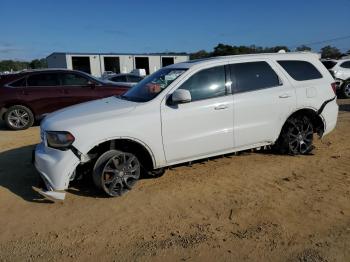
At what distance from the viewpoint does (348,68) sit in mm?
16078

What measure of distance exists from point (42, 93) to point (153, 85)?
6.21 m

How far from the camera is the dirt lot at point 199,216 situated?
3.88 meters

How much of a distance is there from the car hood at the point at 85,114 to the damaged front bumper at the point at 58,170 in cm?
34

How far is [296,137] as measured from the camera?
665 centimetres

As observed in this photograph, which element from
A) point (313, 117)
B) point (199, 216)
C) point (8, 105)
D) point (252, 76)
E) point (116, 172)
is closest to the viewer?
point (199, 216)

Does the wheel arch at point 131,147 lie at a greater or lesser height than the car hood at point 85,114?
lesser

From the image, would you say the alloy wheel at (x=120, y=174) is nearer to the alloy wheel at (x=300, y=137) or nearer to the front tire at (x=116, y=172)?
the front tire at (x=116, y=172)

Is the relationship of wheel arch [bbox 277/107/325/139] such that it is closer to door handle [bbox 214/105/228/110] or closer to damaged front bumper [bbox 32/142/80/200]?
door handle [bbox 214/105/228/110]

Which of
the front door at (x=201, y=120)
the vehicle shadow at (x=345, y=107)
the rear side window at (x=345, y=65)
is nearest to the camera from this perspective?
the front door at (x=201, y=120)

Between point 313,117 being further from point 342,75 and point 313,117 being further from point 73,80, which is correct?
point 342,75

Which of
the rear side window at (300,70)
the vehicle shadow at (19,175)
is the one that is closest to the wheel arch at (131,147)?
the vehicle shadow at (19,175)

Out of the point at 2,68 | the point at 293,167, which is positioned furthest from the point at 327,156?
Result: the point at 2,68

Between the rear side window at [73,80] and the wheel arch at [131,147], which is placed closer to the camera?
the wheel arch at [131,147]

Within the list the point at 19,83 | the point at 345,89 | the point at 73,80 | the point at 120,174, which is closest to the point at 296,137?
the point at 120,174
